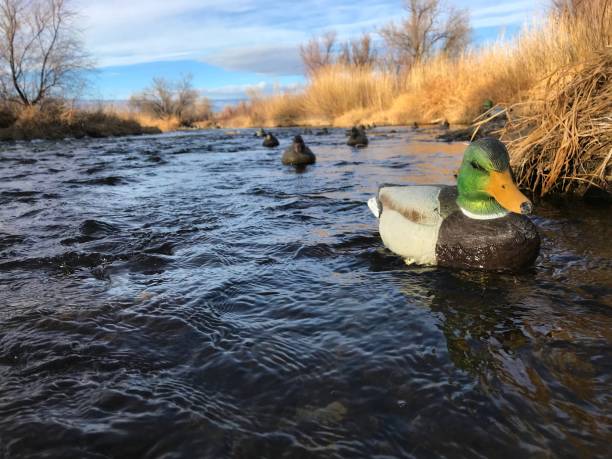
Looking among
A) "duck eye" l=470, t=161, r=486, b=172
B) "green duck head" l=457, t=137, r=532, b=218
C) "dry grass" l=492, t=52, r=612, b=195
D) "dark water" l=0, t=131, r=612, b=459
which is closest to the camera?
"dark water" l=0, t=131, r=612, b=459

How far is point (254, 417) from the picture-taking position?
203 centimetres

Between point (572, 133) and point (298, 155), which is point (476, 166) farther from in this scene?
point (298, 155)

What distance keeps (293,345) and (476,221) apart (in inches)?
62.9

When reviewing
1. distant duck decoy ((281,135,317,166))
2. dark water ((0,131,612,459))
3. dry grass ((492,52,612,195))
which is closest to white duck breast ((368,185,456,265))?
dark water ((0,131,612,459))

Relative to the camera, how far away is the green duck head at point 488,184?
10.1 ft

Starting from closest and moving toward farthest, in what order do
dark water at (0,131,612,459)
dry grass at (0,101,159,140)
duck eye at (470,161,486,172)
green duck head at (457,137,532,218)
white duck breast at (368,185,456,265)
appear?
dark water at (0,131,612,459), green duck head at (457,137,532,218), duck eye at (470,161,486,172), white duck breast at (368,185,456,265), dry grass at (0,101,159,140)

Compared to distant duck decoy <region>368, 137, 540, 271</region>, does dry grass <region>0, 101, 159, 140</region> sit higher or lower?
higher

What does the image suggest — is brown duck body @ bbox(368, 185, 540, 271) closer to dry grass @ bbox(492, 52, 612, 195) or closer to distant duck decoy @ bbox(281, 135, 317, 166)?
dry grass @ bbox(492, 52, 612, 195)

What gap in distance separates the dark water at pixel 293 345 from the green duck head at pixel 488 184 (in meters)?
0.49

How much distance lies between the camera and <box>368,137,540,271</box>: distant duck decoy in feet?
10.4

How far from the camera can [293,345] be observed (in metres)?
2.61

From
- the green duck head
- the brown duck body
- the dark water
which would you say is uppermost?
the green duck head

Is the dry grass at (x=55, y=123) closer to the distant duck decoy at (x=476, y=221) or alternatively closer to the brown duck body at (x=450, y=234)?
the brown duck body at (x=450, y=234)

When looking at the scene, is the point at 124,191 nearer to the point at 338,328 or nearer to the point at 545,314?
the point at 338,328
